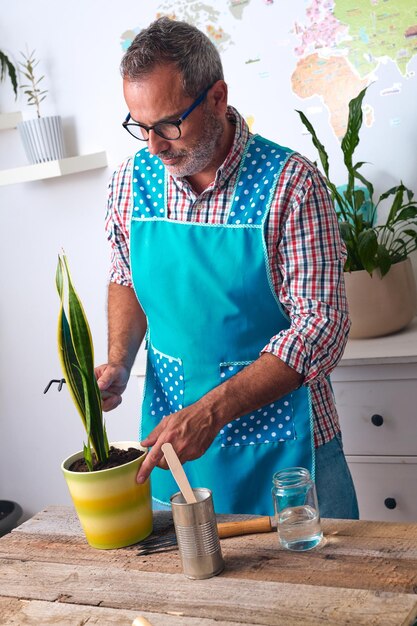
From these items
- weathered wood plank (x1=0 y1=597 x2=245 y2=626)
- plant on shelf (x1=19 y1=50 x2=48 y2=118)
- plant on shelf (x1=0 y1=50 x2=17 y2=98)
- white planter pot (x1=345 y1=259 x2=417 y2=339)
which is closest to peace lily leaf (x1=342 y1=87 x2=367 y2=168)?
white planter pot (x1=345 y1=259 x2=417 y2=339)

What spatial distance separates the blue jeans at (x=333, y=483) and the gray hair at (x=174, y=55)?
84 centimetres

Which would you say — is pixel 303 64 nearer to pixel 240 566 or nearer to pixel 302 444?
pixel 302 444

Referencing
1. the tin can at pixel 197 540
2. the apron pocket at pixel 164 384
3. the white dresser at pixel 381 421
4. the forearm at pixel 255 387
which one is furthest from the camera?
the white dresser at pixel 381 421

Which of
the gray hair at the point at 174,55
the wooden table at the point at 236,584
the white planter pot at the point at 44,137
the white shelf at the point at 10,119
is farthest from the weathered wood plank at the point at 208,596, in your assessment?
the white shelf at the point at 10,119

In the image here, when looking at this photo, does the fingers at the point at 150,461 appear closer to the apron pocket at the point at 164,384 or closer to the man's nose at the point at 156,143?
the apron pocket at the point at 164,384

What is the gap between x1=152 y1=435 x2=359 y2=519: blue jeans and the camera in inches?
76.6

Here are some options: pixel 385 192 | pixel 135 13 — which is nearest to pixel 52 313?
pixel 135 13

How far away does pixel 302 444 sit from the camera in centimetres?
191

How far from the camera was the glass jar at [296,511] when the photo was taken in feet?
4.83

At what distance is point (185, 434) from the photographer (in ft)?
5.23

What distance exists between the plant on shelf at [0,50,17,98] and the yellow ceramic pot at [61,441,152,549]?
2158 millimetres

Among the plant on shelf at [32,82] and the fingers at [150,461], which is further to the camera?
the plant on shelf at [32,82]

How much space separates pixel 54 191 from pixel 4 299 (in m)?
0.54

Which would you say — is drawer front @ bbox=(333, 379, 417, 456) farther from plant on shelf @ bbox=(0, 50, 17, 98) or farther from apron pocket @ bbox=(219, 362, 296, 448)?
plant on shelf @ bbox=(0, 50, 17, 98)
